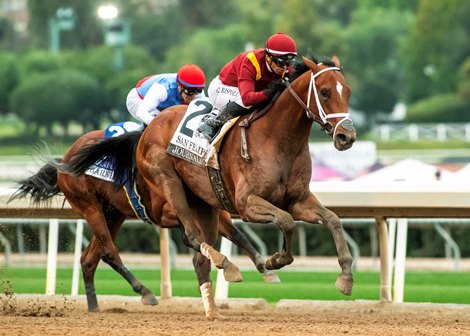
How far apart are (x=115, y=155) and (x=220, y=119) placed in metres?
1.31

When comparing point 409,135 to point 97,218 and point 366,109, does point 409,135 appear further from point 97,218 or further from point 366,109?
point 97,218

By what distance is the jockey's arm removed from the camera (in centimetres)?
934

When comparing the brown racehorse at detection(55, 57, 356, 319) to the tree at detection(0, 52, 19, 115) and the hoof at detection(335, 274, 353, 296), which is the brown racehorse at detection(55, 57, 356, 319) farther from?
the tree at detection(0, 52, 19, 115)

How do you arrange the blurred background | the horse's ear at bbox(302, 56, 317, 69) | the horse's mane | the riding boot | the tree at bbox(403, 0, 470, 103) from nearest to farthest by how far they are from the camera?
the horse's ear at bbox(302, 56, 317, 69) → the horse's mane → the riding boot → the blurred background → the tree at bbox(403, 0, 470, 103)

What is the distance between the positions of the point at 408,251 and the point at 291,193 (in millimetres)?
Answer: 8065

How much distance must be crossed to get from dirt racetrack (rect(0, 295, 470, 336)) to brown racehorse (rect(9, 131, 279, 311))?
29 cm

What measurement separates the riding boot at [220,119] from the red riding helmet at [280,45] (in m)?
0.47

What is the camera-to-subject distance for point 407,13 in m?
70.8

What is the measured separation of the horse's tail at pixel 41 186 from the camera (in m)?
9.96

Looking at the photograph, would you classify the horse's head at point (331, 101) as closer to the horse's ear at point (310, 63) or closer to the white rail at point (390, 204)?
the horse's ear at point (310, 63)

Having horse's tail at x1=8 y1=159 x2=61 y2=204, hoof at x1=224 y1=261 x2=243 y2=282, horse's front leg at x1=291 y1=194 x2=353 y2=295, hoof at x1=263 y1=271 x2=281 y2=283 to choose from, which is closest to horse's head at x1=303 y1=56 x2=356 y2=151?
horse's front leg at x1=291 y1=194 x2=353 y2=295

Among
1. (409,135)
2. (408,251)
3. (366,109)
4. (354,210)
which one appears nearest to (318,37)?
(366,109)

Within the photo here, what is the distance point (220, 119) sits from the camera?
838 cm

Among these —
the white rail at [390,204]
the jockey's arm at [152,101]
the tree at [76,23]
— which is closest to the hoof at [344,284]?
the white rail at [390,204]
